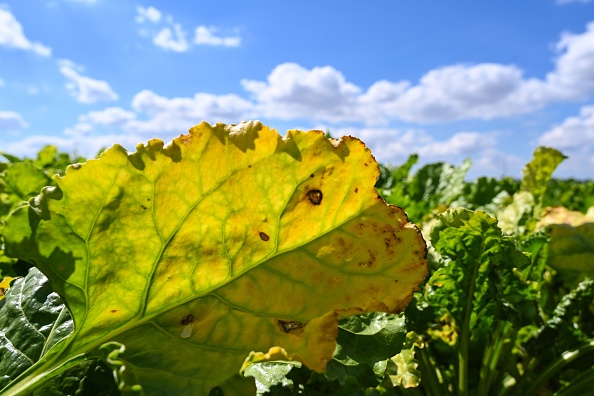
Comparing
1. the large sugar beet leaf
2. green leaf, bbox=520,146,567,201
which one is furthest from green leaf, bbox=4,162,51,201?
green leaf, bbox=520,146,567,201

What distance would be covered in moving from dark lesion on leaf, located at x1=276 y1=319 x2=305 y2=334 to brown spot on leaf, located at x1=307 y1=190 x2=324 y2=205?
222mm

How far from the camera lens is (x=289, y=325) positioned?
1.01 m

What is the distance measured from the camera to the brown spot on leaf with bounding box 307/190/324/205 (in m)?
1.02

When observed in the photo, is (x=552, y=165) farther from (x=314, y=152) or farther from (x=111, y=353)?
(x=111, y=353)

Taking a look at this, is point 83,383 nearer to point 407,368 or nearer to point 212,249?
point 212,249

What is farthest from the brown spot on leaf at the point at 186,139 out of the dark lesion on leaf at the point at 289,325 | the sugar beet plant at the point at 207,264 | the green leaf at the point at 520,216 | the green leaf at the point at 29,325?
the green leaf at the point at 520,216

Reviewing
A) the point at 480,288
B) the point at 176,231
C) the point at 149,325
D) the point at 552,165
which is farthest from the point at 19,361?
the point at 552,165

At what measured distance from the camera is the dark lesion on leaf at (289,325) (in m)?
1.00

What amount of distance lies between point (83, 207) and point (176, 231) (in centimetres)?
17

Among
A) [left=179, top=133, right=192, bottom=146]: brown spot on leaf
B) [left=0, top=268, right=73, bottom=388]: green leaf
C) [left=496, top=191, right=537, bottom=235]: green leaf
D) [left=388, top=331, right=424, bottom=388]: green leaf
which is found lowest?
[left=388, top=331, right=424, bottom=388]: green leaf

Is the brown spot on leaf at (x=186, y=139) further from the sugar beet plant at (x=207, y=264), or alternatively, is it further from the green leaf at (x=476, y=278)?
the green leaf at (x=476, y=278)

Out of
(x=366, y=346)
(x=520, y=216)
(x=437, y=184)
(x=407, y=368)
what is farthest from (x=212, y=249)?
(x=437, y=184)

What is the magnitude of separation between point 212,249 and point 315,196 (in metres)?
0.21

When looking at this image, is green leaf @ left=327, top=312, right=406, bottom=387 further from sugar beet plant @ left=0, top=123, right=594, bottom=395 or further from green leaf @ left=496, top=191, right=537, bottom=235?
green leaf @ left=496, top=191, right=537, bottom=235
